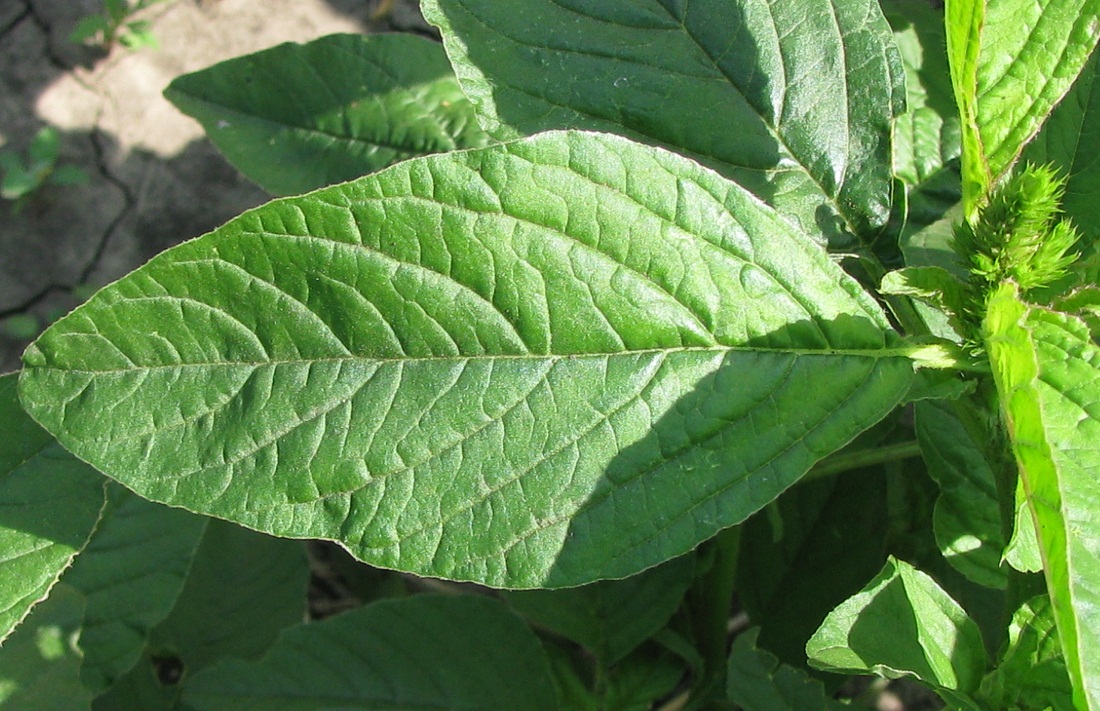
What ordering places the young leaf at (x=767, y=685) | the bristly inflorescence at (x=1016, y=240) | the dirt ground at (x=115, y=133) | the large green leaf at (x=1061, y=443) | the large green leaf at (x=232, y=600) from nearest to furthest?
the large green leaf at (x=1061, y=443) < the bristly inflorescence at (x=1016, y=240) < the young leaf at (x=767, y=685) < the large green leaf at (x=232, y=600) < the dirt ground at (x=115, y=133)

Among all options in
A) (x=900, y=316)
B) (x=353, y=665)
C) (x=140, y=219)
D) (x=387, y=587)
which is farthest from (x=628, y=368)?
(x=140, y=219)

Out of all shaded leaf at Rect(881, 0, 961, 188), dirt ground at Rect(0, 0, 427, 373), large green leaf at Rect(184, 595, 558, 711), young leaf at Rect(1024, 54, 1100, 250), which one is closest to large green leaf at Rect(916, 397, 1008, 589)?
young leaf at Rect(1024, 54, 1100, 250)

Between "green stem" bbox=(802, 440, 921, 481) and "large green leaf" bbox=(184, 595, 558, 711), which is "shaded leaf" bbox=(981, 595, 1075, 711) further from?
"large green leaf" bbox=(184, 595, 558, 711)

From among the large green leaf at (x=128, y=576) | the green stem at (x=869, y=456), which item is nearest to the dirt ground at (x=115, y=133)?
the large green leaf at (x=128, y=576)

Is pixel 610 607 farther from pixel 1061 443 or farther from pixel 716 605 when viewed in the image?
pixel 1061 443

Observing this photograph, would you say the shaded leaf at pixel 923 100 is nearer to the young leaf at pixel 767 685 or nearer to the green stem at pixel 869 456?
the green stem at pixel 869 456

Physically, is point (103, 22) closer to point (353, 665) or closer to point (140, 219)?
point (140, 219)

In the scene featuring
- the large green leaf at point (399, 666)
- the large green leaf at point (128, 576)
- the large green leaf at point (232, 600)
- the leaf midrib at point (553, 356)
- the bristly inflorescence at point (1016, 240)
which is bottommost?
the large green leaf at point (232, 600)

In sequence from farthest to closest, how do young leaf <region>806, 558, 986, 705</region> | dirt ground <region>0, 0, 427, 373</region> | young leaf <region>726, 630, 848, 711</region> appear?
1. dirt ground <region>0, 0, 427, 373</region>
2. young leaf <region>726, 630, 848, 711</region>
3. young leaf <region>806, 558, 986, 705</region>
